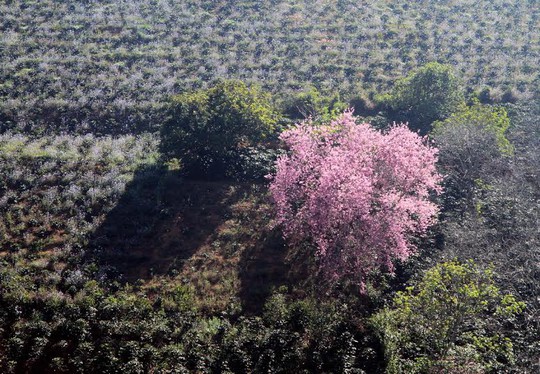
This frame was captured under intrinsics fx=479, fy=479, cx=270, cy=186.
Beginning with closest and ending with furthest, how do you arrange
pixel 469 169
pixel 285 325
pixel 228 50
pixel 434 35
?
pixel 285 325, pixel 469 169, pixel 228 50, pixel 434 35

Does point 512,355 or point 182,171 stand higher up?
point 182,171

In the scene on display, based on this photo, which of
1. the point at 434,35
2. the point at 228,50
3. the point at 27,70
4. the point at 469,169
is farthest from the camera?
the point at 434,35

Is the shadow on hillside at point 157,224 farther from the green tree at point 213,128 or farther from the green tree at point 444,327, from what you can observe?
the green tree at point 444,327

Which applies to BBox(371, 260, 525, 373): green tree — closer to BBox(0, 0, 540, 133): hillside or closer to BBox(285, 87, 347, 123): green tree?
BBox(285, 87, 347, 123): green tree

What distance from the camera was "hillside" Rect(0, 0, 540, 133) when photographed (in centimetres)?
3238

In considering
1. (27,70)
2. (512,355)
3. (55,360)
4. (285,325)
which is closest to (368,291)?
(285,325)

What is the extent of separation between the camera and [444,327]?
14031 millimetres

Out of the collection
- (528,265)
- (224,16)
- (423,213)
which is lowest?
(528,265)

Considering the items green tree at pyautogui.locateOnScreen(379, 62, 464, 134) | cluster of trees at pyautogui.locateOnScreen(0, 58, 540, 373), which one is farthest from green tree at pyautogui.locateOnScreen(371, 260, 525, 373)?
green tree at pyautogui.locateOnScreen(379, 62, 464, 134)

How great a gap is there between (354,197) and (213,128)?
9913 mm

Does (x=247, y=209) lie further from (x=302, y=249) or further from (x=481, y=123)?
(x=481, y=123)

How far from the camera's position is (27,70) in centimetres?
3431

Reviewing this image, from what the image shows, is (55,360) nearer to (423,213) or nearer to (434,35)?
(423,213)

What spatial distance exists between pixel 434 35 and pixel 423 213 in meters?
33.3
